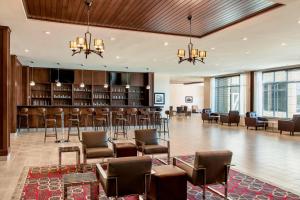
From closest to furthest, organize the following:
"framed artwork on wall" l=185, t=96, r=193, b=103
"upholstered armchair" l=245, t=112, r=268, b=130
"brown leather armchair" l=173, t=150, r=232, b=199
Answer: "brown leather armchair" l=173, t=150, r=232, b=199
"upholstered armchair" l=245, t=112, r=268, b=130
"framed artwork on wall" l=185, t=96, r=193, b=103

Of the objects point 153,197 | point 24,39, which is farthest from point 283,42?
point 24,39

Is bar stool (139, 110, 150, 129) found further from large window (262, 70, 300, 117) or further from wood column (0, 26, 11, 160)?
large window (262, 70, 300, 117)

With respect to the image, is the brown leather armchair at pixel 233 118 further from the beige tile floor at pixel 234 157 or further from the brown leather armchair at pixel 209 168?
the brown leather armchair at pixel 209 168

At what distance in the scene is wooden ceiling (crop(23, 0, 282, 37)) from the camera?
16.5 feet

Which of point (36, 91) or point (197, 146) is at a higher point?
point (36, 91)

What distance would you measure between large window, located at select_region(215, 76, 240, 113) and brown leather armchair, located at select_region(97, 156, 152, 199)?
1447cm

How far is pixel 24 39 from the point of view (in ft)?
25.2

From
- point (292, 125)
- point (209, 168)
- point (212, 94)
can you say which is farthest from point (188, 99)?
point (209, 168)

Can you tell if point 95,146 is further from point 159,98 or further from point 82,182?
point 159,98

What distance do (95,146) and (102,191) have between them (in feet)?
4.69

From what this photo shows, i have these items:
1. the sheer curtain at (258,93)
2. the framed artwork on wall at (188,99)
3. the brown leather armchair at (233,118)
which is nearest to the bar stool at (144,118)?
the brown leather armchair at (233,118)

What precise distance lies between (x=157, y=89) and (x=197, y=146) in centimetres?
1047

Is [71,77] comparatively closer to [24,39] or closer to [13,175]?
[24,39]

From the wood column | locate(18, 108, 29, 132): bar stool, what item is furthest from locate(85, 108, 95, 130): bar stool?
the wood column
